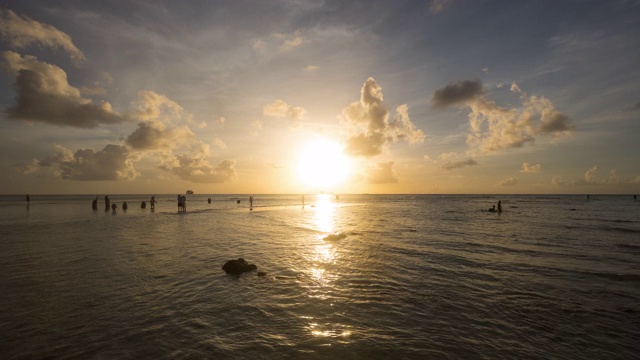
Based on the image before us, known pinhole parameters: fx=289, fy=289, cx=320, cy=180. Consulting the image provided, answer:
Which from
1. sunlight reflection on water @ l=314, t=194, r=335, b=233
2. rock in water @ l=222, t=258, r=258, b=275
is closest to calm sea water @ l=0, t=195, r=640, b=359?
rock in water @ l=222, t=258, r=258, b=275

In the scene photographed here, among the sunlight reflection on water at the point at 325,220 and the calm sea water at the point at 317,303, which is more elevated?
the calm sea water at the point at 317,303

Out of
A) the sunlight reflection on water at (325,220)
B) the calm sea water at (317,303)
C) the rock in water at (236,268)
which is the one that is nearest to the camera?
the calm sea water at (317,303)

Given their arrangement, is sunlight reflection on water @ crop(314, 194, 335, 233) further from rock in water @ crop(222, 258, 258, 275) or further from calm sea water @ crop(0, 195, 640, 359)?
rock in water @ crop(222, 258, 258, 275)

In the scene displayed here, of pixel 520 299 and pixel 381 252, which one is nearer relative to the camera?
pixel 520 299

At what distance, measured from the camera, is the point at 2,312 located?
9.68m

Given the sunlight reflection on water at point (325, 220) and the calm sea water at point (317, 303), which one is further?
the sunlight reflection on water at point (325, 220)

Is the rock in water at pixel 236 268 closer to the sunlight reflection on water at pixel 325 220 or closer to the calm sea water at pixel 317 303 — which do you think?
the calm sea water at pixel 317 303

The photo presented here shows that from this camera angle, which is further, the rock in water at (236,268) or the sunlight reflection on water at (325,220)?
the sunlight reflection on water at (325,220)

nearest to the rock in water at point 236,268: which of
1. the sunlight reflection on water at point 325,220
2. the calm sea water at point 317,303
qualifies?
the calm sea water at point 317,303

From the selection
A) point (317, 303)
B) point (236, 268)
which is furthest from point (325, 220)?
point (317, 303)

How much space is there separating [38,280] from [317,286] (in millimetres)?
12709

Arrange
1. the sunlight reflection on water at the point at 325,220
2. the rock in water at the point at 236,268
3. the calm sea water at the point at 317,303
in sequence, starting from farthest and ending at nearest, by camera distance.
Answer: the sunlight reflection on water at the point at 325,220 < the rock in water at the point at 236,268 < the calm sea water at the point at 317,303

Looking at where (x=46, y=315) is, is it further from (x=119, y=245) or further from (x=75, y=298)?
(x=119, y=245)

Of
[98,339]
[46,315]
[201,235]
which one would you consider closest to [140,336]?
[98,339]
